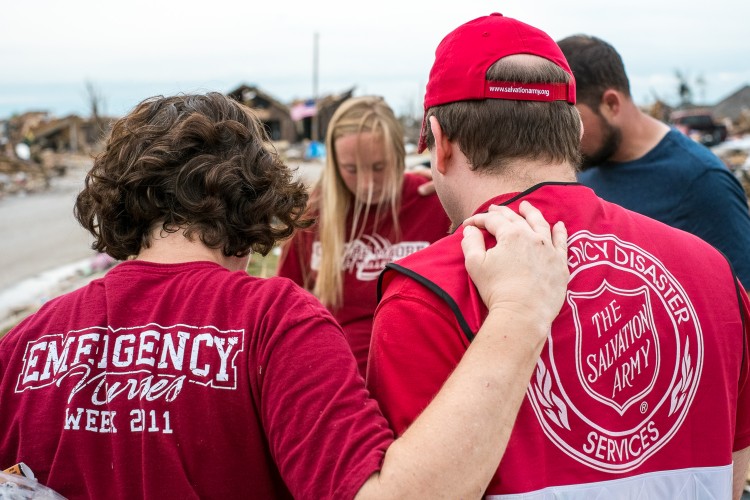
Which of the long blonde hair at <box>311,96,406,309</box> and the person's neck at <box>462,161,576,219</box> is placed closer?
the person's neck at <box>462,161,576,219</box>

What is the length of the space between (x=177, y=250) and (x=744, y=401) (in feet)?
5.13

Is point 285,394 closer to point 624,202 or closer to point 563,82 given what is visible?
point 563,82

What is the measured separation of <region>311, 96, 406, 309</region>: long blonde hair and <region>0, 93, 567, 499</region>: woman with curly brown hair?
1983mm

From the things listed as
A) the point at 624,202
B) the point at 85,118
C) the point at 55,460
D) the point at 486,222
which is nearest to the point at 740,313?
the point at 486,222

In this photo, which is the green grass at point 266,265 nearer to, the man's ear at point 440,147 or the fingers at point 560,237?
the man's ear at point 440,147

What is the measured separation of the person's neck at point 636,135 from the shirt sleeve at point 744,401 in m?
1.96

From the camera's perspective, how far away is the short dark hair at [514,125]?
67.6 inches

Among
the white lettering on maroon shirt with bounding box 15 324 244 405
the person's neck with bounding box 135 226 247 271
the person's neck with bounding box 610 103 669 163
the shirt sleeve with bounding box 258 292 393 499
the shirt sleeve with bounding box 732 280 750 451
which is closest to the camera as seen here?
the shirt sleeve with bounding box 258 292 393 499

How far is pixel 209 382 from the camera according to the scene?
1.44 metres

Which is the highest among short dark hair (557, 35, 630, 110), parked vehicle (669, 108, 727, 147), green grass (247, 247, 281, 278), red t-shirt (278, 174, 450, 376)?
short dark hair (557, 35, 630, 110)

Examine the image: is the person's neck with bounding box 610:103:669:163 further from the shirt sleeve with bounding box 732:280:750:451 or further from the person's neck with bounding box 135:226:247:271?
the person's neck with bounding box 135:226:247:271

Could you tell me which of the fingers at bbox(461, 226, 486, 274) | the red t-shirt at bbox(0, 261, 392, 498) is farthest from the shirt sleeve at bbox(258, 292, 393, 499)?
the fingers at bbox(461, 226, 486, 274)

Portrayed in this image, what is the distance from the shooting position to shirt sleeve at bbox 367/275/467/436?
147 centimetres

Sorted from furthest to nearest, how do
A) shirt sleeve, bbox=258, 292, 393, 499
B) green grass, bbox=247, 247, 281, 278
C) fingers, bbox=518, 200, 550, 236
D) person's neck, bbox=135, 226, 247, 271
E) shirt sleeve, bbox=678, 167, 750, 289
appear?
green grass, bbox=247, 247, 281, 278 < shirt sleeve, bbox=678, 167, 750, 289 < person's neck, bbox=135, 226, 247, 271 < fingers, bbox=518, 200, 550, 236 < shirt sleeve, bbox=258, 292, 393, 499
